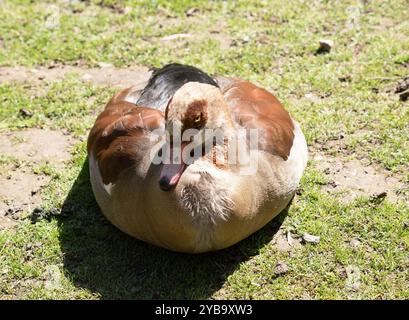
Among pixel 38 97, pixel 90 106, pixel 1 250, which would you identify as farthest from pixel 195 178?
pixel 38 97

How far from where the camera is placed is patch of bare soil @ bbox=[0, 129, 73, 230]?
18.1ft

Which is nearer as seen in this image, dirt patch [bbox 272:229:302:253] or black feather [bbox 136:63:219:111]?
dirt patch [bbox 272:229:302:253]

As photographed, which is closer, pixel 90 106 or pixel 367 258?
pixel 367 258

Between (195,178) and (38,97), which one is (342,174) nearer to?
→ (195,178)

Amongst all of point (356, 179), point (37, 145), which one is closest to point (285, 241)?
point (356, 179)

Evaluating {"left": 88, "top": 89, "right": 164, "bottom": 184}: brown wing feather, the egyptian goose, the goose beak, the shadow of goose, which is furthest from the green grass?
the goose beak

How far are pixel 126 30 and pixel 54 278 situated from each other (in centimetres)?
390

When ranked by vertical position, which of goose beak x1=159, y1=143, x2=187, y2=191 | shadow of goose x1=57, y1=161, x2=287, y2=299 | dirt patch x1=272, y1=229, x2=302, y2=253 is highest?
goose beak x1=159, y1=143, x2=187, y2=191

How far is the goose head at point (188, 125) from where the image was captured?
14.0 ft

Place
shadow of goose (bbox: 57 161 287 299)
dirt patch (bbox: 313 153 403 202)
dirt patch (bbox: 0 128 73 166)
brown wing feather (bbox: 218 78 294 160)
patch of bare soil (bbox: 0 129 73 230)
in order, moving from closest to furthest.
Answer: shadow of goose (bbox: 57 161 287 299), brown wing feather (bbox: 218 78 294 160), dirt patch (bbox: 313 153 403 202), patch of bare soil (bbox: 0 129 73 230), dirt patch (bbox: 0 128 73 166)

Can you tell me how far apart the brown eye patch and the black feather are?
2.80 feet

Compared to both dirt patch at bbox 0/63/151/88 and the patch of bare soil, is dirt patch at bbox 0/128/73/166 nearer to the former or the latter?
the patch of bare soil

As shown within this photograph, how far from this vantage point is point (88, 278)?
15.7 ft

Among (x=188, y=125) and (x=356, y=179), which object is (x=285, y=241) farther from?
(x=188, y=125)
